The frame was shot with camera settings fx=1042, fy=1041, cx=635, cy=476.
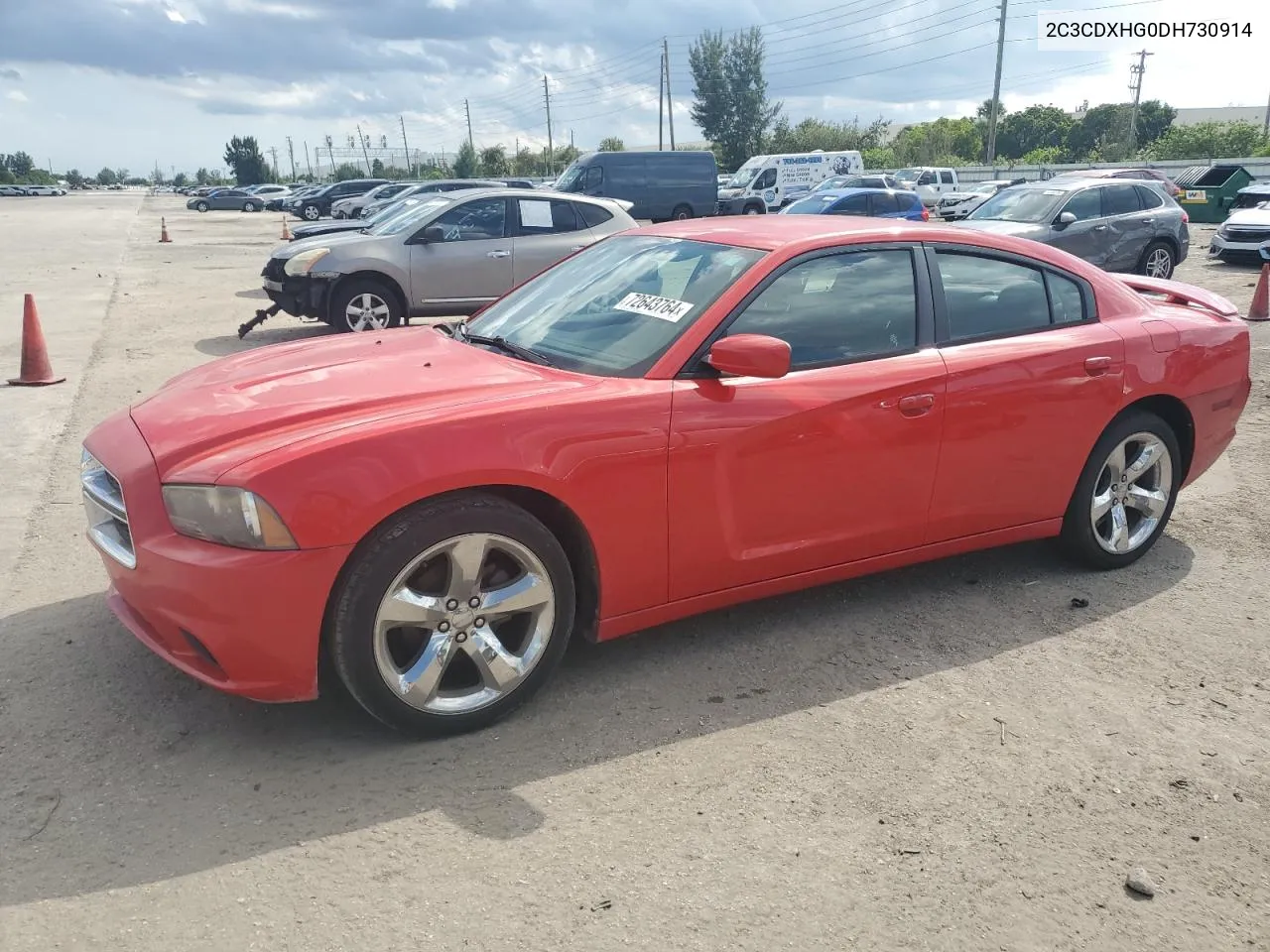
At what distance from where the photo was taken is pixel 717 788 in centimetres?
297

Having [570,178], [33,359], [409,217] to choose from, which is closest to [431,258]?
[409,217]

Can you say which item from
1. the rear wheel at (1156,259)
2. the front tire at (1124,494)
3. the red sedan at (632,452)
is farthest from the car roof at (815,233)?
the rear wheel at (1156,259)

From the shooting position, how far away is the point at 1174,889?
8.53 feet

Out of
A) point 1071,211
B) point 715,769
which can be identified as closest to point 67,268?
point 1071,211

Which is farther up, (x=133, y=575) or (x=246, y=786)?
(x=133, y=575)

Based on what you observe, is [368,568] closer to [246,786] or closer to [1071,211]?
[246,786]

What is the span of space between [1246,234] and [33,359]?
58.5 feet

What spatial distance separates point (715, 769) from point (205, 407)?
6.47 feet

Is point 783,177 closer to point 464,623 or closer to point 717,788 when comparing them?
point 464,623

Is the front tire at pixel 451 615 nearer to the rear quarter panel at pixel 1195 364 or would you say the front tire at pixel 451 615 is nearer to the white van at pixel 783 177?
the rear quarter panel at pixel 1195 364

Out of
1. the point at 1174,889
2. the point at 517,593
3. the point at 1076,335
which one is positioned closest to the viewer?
the point at 1174,889

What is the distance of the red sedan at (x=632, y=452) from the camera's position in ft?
9.62

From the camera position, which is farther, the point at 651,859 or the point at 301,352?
the point at 301,352

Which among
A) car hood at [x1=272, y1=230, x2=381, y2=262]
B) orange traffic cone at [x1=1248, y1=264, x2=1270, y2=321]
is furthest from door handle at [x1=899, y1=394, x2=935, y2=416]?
orange traffic cone at [x1=1248, y1=264, x2=1270, y2=321]
